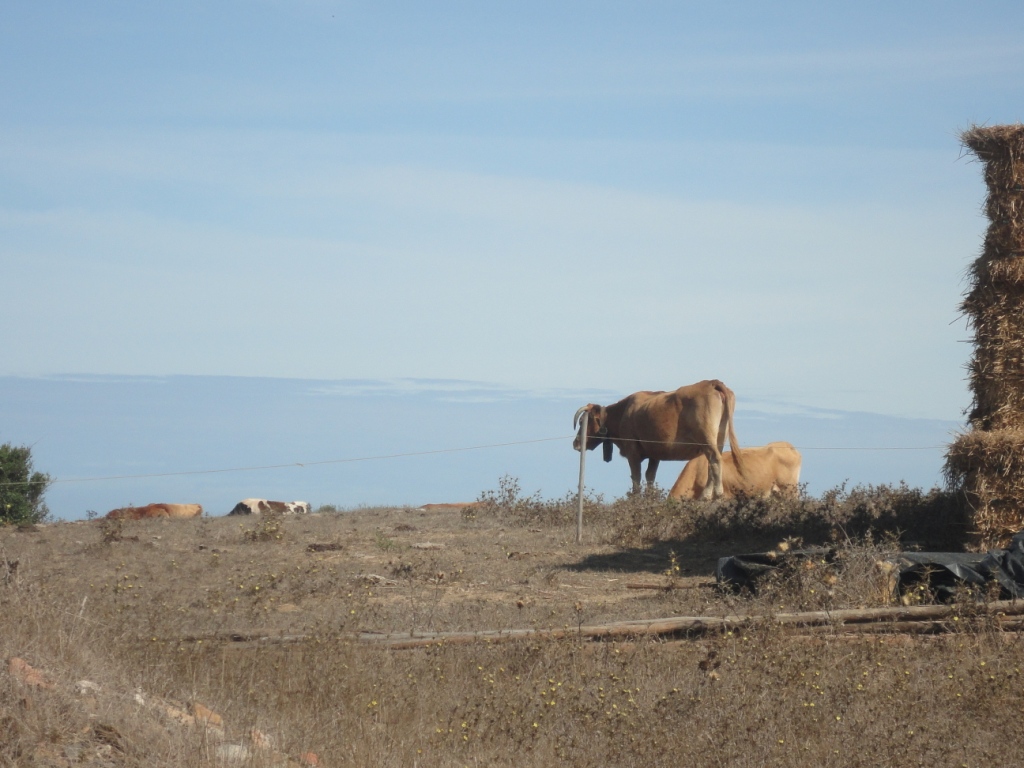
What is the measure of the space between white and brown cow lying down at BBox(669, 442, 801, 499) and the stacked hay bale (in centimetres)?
947

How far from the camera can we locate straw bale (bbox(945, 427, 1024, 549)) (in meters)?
10.3

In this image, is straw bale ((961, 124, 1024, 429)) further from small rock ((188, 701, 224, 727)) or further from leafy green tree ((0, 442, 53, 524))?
leafy green tree ((0, 442, 53, 524))

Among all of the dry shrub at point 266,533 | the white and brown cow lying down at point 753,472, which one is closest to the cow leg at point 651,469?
the white and brown cow lying down at point 753,472

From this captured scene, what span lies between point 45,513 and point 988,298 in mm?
19551

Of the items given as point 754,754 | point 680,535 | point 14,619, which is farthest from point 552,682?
point 680,535

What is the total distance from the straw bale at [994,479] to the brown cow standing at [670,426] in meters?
9.48

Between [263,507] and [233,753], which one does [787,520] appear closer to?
[233,753]

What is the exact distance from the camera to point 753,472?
71.2 ft

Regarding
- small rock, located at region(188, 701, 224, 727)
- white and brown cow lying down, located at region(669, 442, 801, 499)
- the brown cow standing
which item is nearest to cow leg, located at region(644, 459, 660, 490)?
the brown cow standing

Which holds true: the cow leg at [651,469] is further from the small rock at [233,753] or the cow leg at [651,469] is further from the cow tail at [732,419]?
the small rock at [233,753]

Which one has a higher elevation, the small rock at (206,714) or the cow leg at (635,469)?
the cow leg at (635,469)

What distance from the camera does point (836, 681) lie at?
6.67 metres

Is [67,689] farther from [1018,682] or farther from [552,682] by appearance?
[1018,682]

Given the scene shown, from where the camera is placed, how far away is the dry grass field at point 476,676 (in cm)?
507
